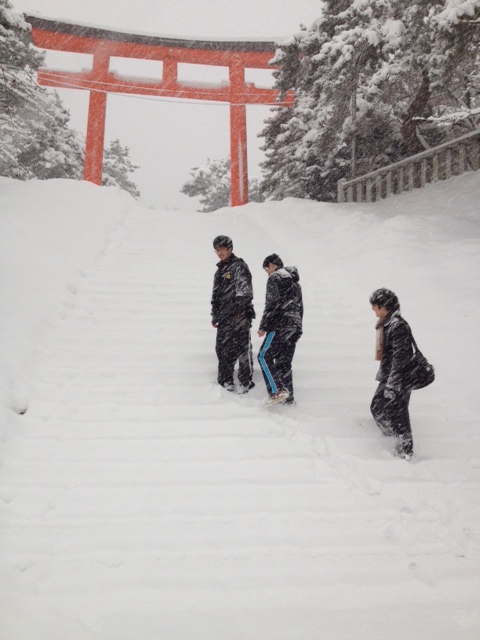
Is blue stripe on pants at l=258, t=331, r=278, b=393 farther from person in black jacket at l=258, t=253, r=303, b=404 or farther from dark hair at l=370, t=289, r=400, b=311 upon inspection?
dark hair at l=370, t=289, r=400, b=311

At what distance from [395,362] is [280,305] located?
126 cm

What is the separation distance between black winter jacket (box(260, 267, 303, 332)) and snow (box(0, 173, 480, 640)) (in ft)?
2.69

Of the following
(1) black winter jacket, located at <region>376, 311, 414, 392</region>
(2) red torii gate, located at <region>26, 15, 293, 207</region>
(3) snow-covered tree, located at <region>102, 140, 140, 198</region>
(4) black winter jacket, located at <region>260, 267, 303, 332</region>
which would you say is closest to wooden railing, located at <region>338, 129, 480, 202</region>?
(2) red torii gate, located at <region>26, 15, 293, 207</region>

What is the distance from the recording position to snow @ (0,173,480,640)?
2.34 meters

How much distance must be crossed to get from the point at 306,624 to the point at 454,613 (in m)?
0.78

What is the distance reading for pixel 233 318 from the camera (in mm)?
4668

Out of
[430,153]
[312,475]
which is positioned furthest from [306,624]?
[430,153]

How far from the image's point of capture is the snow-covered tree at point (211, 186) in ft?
126

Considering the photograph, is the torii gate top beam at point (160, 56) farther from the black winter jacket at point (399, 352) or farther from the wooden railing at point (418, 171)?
the black winter jacket at point (399, 352)

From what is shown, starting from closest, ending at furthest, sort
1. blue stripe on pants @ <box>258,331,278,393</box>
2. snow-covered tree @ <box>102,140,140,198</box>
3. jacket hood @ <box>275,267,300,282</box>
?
blue stripe on pants @ <box>258,331,278,393</box> < jacket hood @ <box>275,267,300,282</box> < snow-covered tree @ <box>102,140,140,198</box>

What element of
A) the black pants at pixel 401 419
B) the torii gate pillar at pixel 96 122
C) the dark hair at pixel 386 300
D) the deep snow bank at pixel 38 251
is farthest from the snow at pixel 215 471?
the torii gate pillar at pixel 96 122

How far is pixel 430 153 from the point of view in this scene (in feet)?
35.8

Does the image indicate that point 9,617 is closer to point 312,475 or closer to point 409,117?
point 312,475

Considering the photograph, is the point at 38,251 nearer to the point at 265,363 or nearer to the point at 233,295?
the point at 233,295
